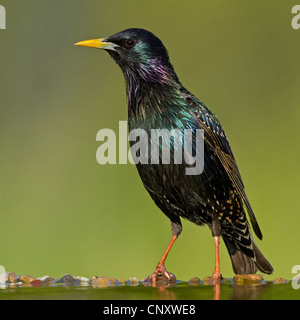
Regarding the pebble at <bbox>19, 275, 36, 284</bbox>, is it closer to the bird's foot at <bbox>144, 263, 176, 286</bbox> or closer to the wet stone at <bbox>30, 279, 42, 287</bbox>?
the wet stone at <bbox>30, 279, 42, 287</bbox>

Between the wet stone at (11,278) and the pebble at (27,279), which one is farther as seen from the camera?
the wet stone at (11,278)

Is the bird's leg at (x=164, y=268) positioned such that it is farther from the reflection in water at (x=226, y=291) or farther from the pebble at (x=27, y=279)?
the pebble at (x=27, y=279)

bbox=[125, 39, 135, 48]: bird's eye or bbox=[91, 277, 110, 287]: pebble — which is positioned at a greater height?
bbox=[125, 39, 135, 48]: bird's eye

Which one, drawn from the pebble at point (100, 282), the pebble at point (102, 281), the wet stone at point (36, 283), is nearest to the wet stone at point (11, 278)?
the pebble at point (102, 281)

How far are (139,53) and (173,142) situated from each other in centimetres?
84

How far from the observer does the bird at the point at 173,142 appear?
15.9 feet

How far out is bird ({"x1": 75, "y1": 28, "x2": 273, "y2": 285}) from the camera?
4844 mm

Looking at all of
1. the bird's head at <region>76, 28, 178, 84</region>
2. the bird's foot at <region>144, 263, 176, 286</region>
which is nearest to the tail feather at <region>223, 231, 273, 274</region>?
the bird's foot at <region>144, 263, 176, 286</region>

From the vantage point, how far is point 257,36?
393 inches

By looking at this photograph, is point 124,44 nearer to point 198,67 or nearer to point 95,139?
point 95,139

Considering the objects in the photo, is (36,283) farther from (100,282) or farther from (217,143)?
(217,143)

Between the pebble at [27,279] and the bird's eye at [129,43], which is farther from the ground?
the bird's eye at [129,43]
